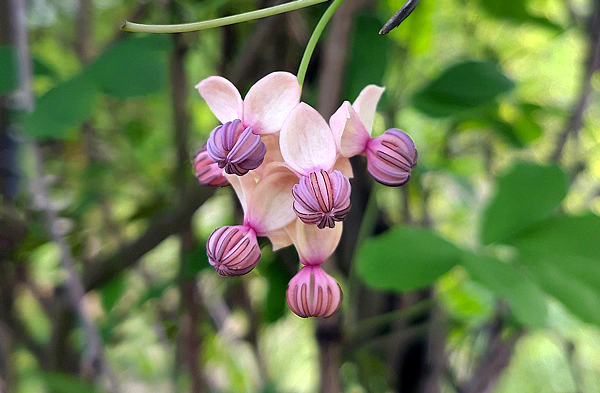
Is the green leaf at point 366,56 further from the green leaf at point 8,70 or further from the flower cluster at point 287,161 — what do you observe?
the green leaf at point 8,70

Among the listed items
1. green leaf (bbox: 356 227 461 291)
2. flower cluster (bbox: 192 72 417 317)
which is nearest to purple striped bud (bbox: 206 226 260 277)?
flower cluster (bbox: 192 72 417 317)

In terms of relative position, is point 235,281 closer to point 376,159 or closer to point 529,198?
point 529,198

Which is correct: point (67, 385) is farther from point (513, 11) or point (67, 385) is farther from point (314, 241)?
point (513, 11)

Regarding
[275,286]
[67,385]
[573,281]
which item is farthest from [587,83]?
[67,385]

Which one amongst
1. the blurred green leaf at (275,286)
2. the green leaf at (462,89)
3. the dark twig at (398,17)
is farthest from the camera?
the blurred green leaf at (275,286)

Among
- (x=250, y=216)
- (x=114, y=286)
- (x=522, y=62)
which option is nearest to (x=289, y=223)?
(x=250, y=216)

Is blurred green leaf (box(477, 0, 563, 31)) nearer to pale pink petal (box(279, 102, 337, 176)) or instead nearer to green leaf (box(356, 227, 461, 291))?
green leaf (box(356, 227, 461, 291))

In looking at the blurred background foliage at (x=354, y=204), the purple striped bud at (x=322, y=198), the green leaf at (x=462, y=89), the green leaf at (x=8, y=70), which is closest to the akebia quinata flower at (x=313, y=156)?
the purple striped bud at (x=322, y=198)
